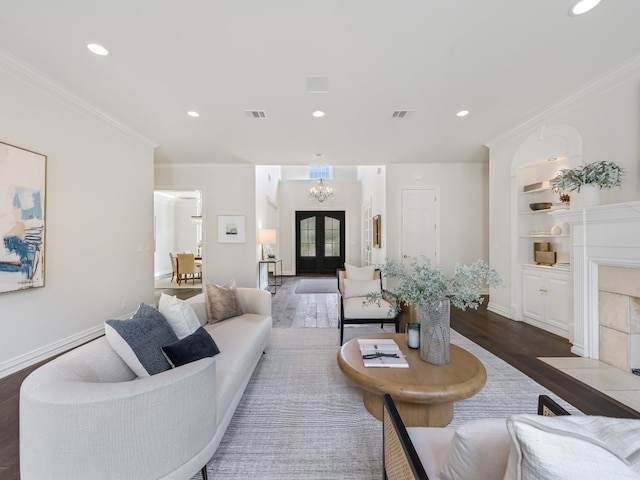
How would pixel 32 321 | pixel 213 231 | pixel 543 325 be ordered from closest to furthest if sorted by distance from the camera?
1. pixel 32 321
2. pixel 543 325
3. pixel 213 231

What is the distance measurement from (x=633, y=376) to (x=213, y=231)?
6236mm

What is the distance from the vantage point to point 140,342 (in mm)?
1491

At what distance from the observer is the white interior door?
5949 millimetres

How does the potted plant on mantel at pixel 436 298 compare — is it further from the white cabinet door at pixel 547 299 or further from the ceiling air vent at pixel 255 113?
the ceiling air vent at pixel 255 113

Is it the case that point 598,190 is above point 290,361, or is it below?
above

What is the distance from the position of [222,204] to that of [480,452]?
5853mm

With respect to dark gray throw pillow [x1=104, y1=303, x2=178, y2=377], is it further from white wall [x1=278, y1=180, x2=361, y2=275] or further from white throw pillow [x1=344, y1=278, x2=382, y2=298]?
white wall [x1=278, y1=180, x2=361, y2=275]

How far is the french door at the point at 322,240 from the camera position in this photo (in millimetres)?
10227

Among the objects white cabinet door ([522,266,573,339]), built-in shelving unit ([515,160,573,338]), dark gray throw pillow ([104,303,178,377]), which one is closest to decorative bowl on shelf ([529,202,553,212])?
built-in shelving unit ([515,160,573,338])

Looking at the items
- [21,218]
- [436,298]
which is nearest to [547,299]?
[436,298]

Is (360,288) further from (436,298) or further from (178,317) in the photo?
(178,317)

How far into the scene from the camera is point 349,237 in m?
10.1

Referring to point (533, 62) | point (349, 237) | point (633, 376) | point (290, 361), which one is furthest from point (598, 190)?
point (349, 237)

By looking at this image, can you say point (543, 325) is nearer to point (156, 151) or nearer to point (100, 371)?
point (100, 371)
